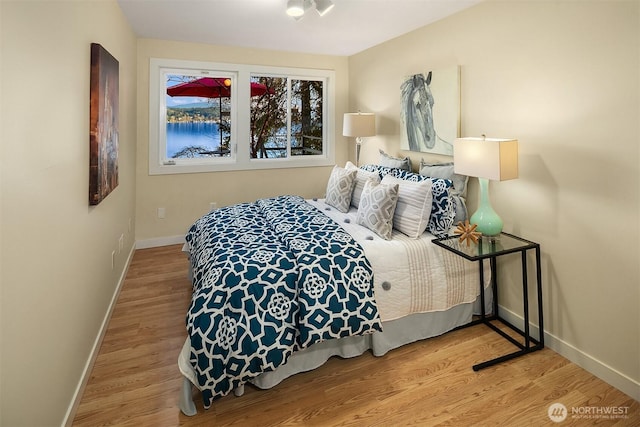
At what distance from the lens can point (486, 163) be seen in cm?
231

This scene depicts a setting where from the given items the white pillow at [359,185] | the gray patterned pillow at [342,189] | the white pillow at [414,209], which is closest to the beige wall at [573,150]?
the white pillow at [414,209]

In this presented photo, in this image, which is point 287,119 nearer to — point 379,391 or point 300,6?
point 300,6

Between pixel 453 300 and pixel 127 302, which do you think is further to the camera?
pixel 127 302

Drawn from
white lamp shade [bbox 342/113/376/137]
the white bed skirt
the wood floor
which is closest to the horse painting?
white lamp shade [bbox 342/113/376/137]

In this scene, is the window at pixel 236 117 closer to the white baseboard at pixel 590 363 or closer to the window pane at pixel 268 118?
the window pane at pixel 268 118

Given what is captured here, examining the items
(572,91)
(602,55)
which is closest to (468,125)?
(572,91)

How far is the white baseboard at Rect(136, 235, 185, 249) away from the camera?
14.1ft

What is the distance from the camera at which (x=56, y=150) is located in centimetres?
156

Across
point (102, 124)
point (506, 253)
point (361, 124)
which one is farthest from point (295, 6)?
point (506, 253)

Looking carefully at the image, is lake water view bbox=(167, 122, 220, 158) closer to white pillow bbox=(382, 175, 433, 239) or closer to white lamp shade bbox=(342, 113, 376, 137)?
white lamp shade bbox=(342, 113, 376, 137)

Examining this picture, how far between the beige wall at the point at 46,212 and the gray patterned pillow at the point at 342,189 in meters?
1.89

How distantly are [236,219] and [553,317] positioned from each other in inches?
93.1

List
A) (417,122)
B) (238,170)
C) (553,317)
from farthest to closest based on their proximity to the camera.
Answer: (238,170) < (417,122) < (553,317)

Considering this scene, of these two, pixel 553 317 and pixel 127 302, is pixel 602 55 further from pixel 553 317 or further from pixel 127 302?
pixel 127 302
